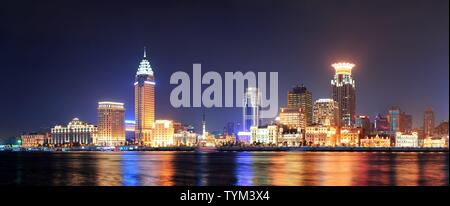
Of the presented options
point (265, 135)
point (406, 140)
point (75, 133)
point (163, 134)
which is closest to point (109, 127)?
point (75, 133)

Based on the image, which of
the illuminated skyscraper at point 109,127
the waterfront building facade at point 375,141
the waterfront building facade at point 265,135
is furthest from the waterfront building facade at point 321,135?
the illuminated skyscraper at point 109,127

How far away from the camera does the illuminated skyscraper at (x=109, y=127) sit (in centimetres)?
19432

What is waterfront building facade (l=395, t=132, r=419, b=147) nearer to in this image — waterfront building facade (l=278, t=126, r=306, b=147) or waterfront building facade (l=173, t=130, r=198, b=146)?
waterfront building facade (l=278, t=126, r=306, b=147)

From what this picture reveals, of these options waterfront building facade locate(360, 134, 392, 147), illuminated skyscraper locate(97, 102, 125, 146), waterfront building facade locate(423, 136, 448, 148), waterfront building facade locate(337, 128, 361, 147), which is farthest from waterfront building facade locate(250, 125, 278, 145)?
illuminated skyscraper locate(97, 102, 125, 146)

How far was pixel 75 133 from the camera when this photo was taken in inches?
7692

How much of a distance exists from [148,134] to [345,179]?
16202cm

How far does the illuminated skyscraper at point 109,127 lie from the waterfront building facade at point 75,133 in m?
2.68

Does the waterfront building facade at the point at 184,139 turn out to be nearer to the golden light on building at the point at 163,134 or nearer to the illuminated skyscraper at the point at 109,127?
the golden light on building at the point at 163,134

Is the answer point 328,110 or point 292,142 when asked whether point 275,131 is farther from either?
point 328,110

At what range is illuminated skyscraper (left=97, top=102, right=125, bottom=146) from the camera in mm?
194325

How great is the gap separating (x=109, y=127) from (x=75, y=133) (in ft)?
37.3

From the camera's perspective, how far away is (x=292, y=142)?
16250 centimetres
